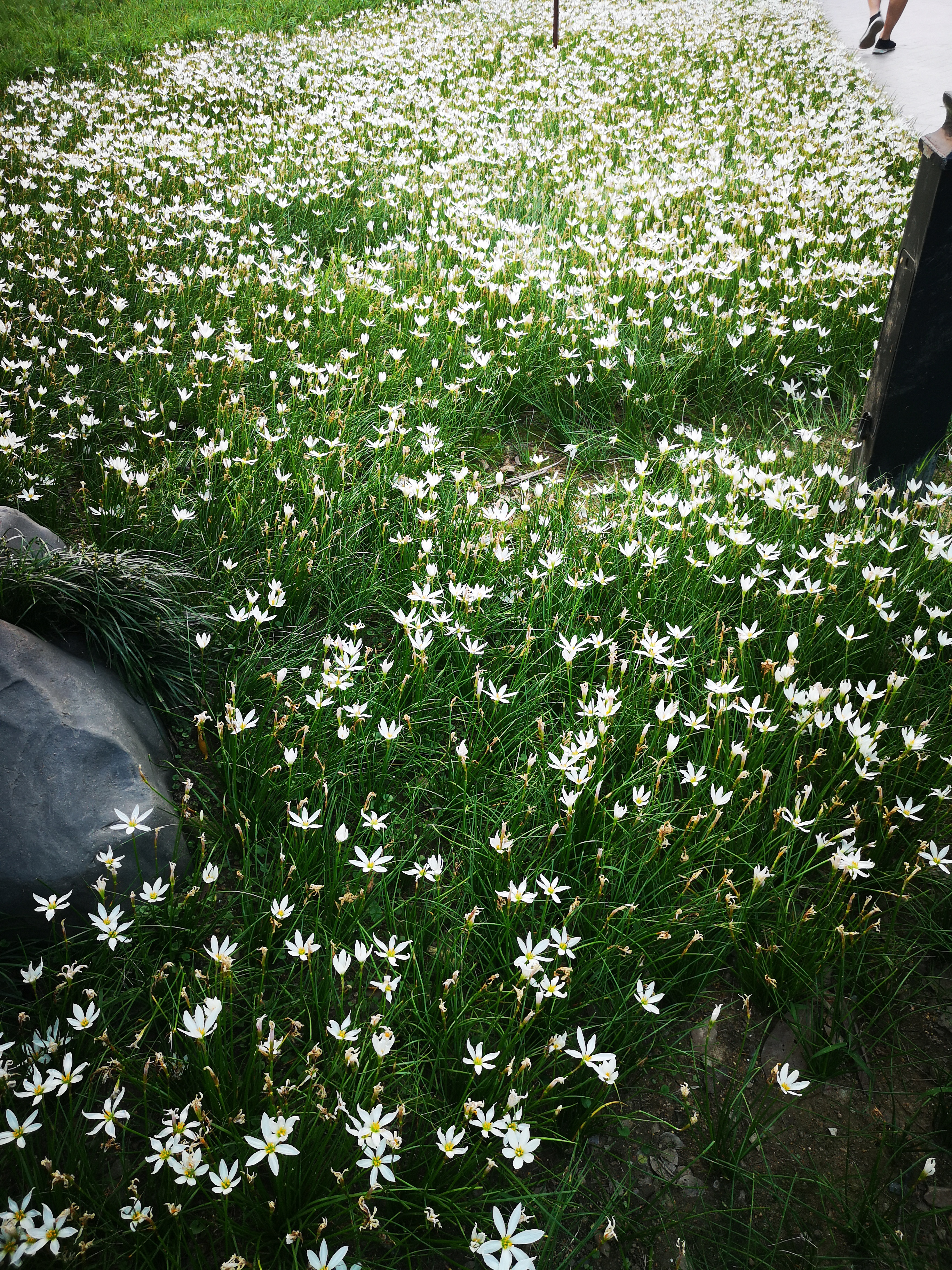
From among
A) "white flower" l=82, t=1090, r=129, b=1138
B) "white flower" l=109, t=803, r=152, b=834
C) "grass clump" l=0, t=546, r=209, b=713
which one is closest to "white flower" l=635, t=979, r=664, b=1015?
"white flower" l=82, t=1090, r=129, b=1138

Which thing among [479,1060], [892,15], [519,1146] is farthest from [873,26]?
[519,1146]

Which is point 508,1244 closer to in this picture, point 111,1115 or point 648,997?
point 648,997

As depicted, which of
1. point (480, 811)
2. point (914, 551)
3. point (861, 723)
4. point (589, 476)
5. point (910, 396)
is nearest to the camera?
point (480, 811)

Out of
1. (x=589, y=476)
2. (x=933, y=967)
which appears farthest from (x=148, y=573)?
(x=933, y=967)

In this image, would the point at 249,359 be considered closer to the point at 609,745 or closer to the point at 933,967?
the point at 609,745

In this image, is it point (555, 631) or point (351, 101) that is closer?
point (555, 631)

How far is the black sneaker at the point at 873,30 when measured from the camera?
39.8ft

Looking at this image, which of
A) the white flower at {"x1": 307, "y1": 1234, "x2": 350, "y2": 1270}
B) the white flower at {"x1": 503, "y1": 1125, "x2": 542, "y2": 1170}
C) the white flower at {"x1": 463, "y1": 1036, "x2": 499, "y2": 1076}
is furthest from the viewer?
the white flower at {"x1": 463, "y1": 1036, "x2": 499, "y2": 1076}

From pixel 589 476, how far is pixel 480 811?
8.07 feet

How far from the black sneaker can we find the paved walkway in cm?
18

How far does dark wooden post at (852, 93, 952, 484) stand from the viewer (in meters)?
3.01

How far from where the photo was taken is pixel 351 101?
960cm

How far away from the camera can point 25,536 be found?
9.21 ft

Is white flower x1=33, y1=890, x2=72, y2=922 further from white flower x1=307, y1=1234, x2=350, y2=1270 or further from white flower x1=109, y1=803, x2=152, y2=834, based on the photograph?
white flower x1=307, y1=1234, x2=350, y2=1270
